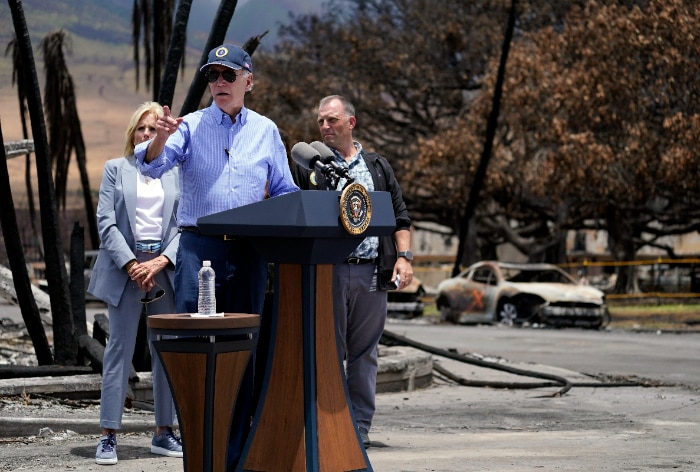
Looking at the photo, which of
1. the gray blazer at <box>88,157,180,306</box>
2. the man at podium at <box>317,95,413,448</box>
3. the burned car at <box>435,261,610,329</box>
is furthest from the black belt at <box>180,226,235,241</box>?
the burned car at <box>435,261,610,329</box>

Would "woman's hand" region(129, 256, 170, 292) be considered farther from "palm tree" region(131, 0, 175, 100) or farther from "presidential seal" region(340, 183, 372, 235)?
"palm tree" region(131, 0, 175, 100)

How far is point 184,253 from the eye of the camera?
18.7 ft

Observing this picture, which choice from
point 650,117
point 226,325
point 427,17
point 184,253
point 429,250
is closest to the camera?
point 226,325

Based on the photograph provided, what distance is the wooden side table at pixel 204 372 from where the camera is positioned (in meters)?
4.84

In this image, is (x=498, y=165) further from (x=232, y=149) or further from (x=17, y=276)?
(x=232, y=149)

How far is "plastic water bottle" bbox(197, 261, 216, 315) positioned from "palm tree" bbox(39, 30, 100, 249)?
1831cm

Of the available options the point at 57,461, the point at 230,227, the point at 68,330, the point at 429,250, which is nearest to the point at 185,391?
the point at 230,227

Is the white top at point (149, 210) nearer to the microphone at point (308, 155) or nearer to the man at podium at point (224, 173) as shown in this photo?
the man at podium at point (224, 173)

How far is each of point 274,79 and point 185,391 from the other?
117 ft

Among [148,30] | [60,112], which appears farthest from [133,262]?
[60,112]

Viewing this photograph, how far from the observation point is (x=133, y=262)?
669cm

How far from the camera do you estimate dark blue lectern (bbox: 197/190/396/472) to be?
503 centimetres

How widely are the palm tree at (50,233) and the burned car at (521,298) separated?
54.2 feet

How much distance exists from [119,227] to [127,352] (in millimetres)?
691
